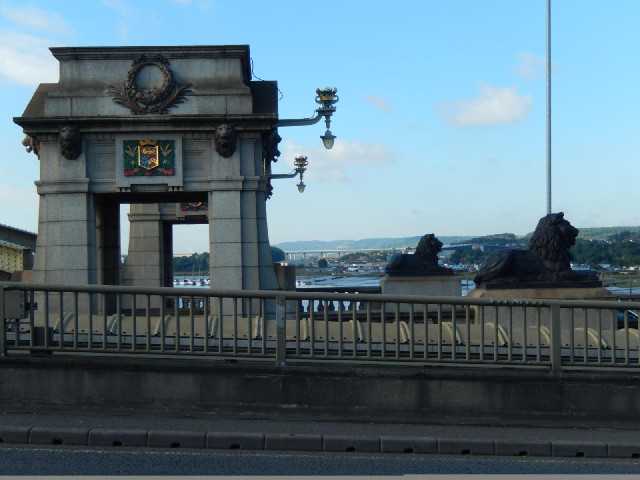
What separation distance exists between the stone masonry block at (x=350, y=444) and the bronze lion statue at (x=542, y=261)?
888cm

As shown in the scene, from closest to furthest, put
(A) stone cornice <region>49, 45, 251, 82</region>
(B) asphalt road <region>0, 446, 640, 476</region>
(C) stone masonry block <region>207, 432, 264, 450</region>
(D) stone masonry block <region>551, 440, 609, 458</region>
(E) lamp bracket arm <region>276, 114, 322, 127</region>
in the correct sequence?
1. (B) asphalt road <region>0, 446, 640, 476</region>
2. (C) stone masonry block <region>207, 432, 264, 450</region>
3. (D) stone masonry block <region>551, 440, 609, 458</region>
4. (A) stone cornice <region>49, 45, 251, 82</region>
5. (E) lamp bracket arm <region>276, 114, 322, 127</region>

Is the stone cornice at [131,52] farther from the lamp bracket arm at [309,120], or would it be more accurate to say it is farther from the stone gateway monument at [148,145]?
the lamp bracket arm at [309,120]

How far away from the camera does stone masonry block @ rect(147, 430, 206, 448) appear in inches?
347

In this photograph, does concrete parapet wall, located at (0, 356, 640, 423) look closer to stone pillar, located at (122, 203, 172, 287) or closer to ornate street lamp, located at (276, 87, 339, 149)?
ornate street lamp, located at (276, 87, 339, 149)

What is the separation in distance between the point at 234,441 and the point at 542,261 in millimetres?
10322

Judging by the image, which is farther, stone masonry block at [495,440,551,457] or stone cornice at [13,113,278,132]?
stone cornice at [13,113,278,132]

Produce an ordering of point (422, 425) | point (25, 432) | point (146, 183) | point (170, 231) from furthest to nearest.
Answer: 1. point (170, 231)
2. point (146, 183)
3. point (422, 425)
4. point (25, 432)

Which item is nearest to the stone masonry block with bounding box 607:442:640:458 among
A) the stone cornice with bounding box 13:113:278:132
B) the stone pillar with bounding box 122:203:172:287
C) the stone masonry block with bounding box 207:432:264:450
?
the stone masonry block with bounding box 207:432:264:450

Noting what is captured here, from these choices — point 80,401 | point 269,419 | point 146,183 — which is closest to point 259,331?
point 269,419

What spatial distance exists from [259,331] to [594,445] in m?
3.90

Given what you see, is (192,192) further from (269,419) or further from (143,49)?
(269,419)

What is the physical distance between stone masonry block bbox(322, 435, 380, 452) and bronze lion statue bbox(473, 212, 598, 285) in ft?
29.1

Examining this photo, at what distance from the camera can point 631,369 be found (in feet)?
32.7

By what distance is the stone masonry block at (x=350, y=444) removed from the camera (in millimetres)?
8875
